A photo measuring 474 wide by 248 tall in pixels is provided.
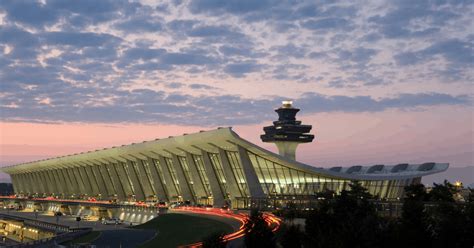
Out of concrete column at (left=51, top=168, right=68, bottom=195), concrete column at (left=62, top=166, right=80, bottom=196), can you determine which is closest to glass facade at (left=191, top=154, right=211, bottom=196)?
concrete column at (left=62, top=166, right=80, bottom=196)

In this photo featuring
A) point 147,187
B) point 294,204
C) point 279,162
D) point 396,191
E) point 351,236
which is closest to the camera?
point 351,236

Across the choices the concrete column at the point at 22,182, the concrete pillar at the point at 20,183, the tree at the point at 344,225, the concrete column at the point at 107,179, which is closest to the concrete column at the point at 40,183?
the concrete column at the point at 22,182

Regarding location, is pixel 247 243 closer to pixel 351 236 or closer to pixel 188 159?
pixel 351 236

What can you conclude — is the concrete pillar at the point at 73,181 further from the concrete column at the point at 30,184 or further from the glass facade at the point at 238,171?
the glass facade at the point at 238,171

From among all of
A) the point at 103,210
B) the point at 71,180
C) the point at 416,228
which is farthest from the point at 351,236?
the point at 71,180

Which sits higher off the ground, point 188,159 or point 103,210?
point 188,159

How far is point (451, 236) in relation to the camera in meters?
31.5

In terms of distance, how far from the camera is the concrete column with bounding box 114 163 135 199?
A: 4365 inches

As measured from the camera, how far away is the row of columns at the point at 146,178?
7512cm

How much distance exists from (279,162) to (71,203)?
2044 inches

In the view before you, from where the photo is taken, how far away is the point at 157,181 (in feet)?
316

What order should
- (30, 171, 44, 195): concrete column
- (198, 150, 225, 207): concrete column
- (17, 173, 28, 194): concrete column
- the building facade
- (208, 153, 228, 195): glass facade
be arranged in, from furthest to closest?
(17, 173, 28, 194): concrete column, (30, 171, 44, 195): concrete column, (198, 150, 225, 207): concrete column, (208, 153, 228, 195): glass facade, the building facade

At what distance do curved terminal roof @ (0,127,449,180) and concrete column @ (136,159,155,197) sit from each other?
5.77 ft

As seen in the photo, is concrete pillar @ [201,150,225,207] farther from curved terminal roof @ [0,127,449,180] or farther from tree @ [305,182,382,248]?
tree @ [305,182,382,248]
